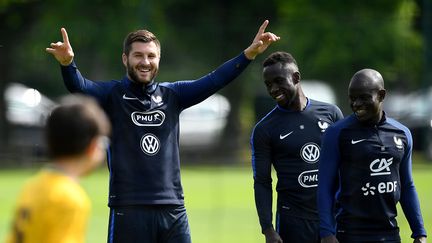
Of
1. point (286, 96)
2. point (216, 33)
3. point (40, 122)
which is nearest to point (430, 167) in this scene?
point (216, 33)

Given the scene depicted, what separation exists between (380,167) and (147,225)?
1501mm

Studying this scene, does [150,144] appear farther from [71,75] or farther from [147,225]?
[71,75]

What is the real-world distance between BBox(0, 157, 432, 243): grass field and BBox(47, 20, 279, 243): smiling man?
5.57m

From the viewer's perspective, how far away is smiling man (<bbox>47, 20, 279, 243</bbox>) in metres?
6.08

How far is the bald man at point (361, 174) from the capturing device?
5.82 metres

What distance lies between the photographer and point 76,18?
1928cm

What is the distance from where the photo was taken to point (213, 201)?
54.5 feet

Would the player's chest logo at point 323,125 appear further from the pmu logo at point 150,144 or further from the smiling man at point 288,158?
the pmu logo at point 150,144

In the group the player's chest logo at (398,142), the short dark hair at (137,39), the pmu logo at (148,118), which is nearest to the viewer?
the player's chest logo at (398,142)

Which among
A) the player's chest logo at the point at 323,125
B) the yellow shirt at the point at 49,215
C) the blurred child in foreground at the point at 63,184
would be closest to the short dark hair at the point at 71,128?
the blurred child in foreground at the point at 63,184

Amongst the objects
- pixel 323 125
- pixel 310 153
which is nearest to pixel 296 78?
pixel 323 125

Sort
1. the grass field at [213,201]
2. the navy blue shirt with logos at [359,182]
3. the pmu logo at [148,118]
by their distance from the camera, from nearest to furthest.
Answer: the navy blue shirt with logos at [359,182], the pmu logo at [148,118], the grass field at [213,201]

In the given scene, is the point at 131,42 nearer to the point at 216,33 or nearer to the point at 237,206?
the point at 237,206

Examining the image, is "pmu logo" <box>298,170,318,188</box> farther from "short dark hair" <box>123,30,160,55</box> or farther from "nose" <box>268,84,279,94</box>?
"short dark hair" <box>123,30,160,55</box>
